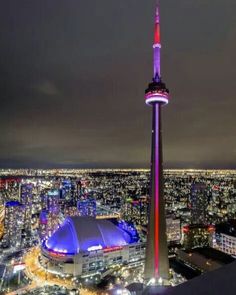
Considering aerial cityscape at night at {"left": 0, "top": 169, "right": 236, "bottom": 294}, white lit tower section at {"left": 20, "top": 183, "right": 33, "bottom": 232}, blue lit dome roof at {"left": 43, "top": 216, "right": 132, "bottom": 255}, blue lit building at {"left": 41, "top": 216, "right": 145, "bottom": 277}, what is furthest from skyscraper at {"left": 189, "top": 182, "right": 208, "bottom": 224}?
white lit tower section at {"left": 20, "top": 183, "right": 33, "bottom": 232}

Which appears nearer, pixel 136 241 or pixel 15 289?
pixel 15 289

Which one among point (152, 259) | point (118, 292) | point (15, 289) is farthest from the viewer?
point (152, 259)

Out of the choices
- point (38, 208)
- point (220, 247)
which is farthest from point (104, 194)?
point (220, 247)

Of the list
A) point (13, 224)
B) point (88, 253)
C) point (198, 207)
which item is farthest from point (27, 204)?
point (198, 207)

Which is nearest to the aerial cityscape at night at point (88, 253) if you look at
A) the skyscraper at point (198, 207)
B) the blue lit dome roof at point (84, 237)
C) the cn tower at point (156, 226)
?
the blue lit dome roof at point (84, 237)

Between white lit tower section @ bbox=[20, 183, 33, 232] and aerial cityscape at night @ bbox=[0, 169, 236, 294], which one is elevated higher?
white lit tower section @ bbox=[20, 183, 33, 232]

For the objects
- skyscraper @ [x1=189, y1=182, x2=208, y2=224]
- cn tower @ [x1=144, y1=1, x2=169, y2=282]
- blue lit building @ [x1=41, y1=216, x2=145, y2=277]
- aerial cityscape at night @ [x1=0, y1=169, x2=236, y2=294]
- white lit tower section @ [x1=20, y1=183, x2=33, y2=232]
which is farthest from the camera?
A: skyscraper @ [x1=189, y1=182, x2=208, y2=224]

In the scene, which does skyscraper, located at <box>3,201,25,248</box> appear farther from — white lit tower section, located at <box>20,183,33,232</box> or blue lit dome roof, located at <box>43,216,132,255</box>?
blue lit dome roof, located at <box>43,216,132,255</box>

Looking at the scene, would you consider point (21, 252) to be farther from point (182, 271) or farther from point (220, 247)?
point (220, 247)
